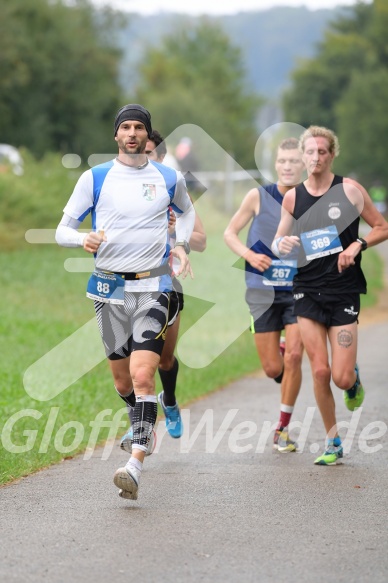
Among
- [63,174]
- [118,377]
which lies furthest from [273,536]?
[63,174]

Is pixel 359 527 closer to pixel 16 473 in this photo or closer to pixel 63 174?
pixel 16 473

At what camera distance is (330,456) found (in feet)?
27.7

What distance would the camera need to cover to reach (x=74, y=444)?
923 centimetres

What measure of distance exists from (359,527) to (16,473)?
2528 millimetres

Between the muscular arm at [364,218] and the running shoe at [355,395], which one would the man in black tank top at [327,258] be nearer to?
the muscular arm at [364,218]

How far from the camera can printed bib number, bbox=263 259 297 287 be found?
9.59 meters

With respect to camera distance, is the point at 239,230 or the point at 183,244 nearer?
the point at 183,244

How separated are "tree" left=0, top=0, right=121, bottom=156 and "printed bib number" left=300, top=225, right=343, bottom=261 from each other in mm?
44899

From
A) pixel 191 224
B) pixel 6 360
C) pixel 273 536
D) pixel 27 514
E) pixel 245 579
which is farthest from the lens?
pixel 6 360

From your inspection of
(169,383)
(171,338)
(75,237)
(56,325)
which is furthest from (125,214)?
(56,325)

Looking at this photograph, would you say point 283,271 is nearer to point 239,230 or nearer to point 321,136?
point 239,230

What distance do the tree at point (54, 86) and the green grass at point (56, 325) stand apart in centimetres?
2455

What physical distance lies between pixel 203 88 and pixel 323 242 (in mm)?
87605

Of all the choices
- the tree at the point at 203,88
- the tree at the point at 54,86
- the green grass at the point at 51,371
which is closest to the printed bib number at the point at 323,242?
the green grass at the point at 51,371
